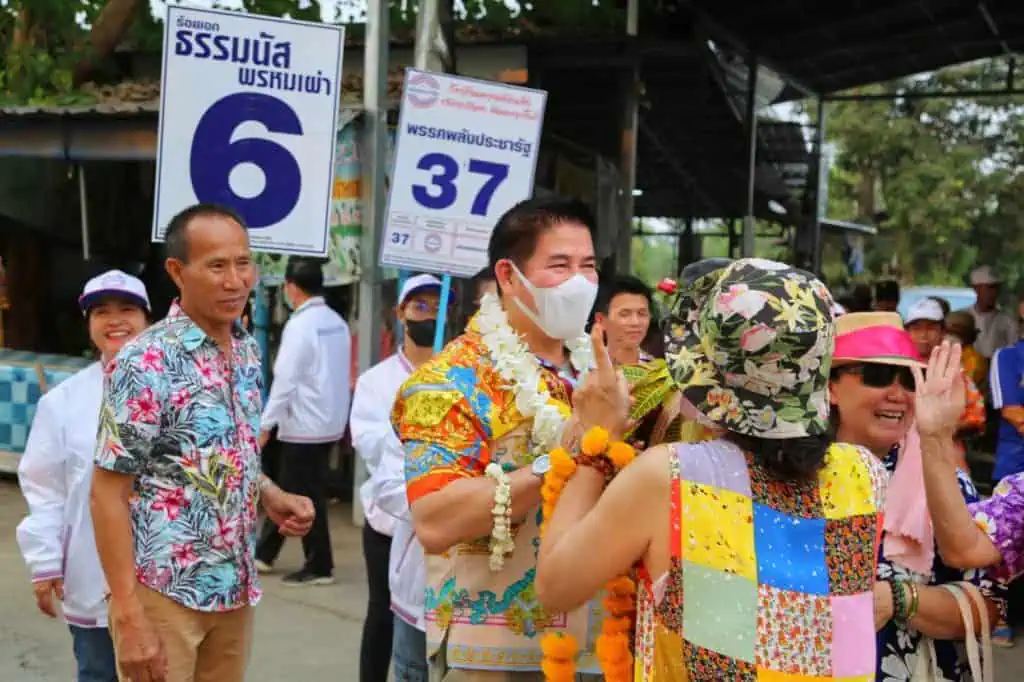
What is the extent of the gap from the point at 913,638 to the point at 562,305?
1079 millimetres

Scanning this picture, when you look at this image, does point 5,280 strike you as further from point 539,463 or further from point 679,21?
point 539,463

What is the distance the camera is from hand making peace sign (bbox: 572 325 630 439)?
2.07 meters

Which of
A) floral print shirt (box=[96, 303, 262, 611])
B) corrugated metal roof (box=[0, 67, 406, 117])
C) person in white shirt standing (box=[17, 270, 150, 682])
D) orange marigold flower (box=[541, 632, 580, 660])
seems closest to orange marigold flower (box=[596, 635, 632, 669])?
orange marigold flower (box=[541, 632, 580, 660])

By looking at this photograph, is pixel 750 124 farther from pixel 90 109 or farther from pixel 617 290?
pixel 617 290

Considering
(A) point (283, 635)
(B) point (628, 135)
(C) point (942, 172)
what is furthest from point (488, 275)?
(C) point (942, 172)

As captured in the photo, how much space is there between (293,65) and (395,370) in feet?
5.76

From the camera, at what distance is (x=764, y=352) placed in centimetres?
179

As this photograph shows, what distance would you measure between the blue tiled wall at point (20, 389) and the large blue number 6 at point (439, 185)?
530 centimetres

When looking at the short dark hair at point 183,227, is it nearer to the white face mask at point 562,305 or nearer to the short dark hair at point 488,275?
the short dark hair at point 488,275

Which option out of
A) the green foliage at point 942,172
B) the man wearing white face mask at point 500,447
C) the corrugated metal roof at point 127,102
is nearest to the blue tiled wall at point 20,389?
the corrugated metal roof at point 127,102

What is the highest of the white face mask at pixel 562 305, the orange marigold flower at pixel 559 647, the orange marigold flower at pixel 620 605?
the white face mask at pixel 562 305

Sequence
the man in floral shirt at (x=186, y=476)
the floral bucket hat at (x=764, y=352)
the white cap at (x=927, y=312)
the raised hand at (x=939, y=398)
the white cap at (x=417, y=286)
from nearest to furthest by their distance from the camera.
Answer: the floral bucket hat at (x=764, y=352) → the raised hand at (x=939, y=398) → the man in floral shirt at (x=186, y=476) → the white cap at (x=417, y=286) → the white cap at (x=927, y=312)

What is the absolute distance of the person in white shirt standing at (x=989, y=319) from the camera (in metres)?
10.3

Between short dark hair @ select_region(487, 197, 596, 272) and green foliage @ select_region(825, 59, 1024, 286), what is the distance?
32.5 m
